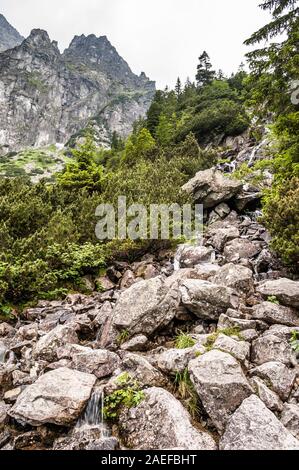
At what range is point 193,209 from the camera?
1784cm

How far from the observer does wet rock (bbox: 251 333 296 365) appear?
6074mm

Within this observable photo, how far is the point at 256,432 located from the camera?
4.66m

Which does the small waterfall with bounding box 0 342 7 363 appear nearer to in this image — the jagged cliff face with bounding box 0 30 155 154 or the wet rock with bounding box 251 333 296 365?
the wet rock with bounding box 251 333 296 365

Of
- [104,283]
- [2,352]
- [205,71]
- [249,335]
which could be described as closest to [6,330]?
[2,352]

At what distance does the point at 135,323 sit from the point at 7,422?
127 inches

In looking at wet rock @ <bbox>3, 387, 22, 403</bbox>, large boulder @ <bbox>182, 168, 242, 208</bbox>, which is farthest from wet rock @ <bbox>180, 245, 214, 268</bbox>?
wet rock @ <bbox>3, 387, 22, 403</bbox>

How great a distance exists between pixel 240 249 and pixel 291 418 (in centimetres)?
785

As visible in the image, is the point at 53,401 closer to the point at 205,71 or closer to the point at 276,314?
the point at 276,314

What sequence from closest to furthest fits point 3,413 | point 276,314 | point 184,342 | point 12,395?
point 3,413, point 12,395, point 184,342, point 276,314

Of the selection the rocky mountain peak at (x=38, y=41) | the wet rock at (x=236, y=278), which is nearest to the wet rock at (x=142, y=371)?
the wet rock at (x=236, y=278)

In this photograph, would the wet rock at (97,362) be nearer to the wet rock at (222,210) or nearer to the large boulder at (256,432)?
the large boulder at (256,432)

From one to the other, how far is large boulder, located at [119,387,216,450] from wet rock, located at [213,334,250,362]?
1412 millimetres

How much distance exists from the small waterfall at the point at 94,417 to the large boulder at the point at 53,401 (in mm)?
135

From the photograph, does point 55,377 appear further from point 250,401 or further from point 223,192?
point 223,192
